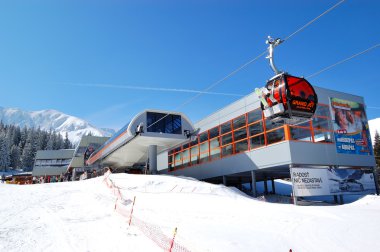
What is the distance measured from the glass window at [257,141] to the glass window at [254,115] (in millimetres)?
1451

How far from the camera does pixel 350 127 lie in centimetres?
2469

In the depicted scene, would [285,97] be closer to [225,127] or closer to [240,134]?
[240,134]

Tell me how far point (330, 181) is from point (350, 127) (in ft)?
18.9

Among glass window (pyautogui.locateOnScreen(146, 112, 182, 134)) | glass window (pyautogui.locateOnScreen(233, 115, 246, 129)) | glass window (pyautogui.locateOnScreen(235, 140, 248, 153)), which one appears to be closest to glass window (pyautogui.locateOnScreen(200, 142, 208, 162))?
glass window (pyautogui.locateOnScreen(146, 112, 182, 134))

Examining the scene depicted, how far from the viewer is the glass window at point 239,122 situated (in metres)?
25.8

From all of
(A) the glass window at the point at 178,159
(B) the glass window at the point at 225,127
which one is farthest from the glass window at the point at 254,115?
(A) the glass window at the point at 178,159

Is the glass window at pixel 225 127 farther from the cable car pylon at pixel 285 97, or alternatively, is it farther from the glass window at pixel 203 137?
the cable car pylon at pixel 285 97

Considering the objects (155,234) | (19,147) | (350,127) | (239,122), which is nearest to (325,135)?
(350,127)

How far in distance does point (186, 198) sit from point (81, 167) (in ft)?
155

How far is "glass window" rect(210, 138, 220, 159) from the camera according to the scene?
29.1m

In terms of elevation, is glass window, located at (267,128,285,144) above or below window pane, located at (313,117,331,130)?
below

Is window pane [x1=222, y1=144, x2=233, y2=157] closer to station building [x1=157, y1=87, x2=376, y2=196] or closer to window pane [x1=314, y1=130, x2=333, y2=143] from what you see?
station building [x1=157, y1=87, x2=376, y2=196]

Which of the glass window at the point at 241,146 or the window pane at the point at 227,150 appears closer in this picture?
the glass window at the point at 241,146

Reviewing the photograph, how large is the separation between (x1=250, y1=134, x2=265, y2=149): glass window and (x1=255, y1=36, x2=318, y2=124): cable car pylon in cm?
1400
